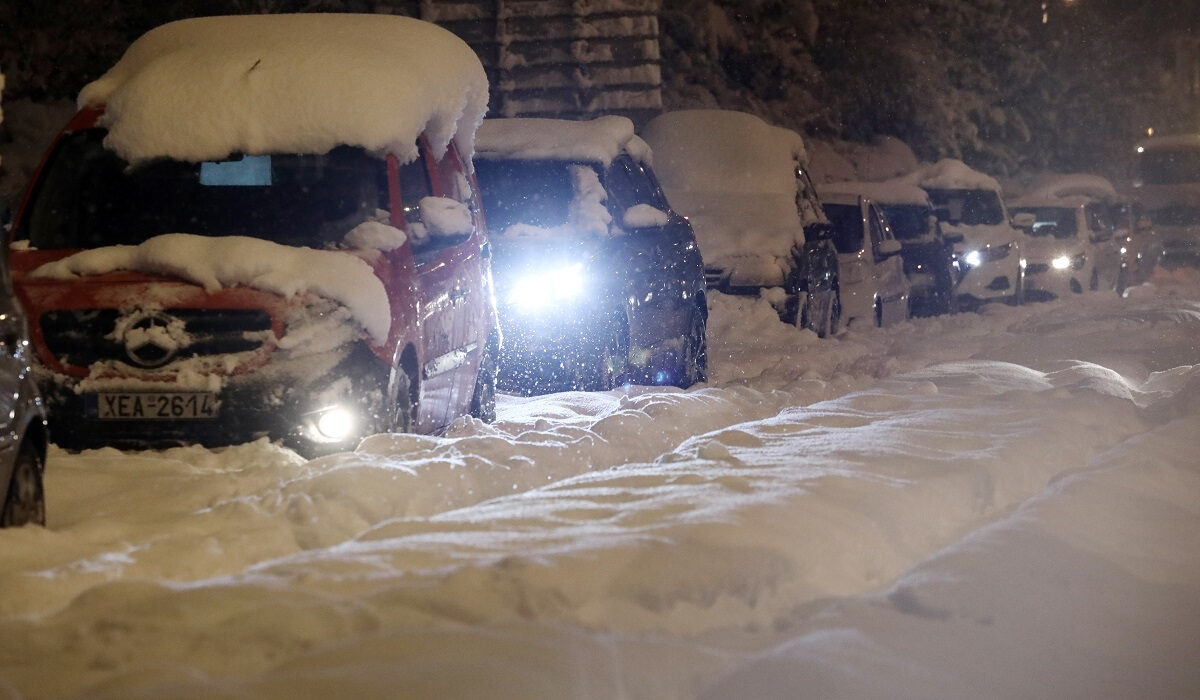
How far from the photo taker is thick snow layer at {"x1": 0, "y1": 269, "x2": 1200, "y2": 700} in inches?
136

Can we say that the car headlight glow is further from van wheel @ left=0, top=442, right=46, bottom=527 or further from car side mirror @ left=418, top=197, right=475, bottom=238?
van wheel @ left=0, top=442, right=46, bottom=527

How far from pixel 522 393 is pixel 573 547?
540 centimetres

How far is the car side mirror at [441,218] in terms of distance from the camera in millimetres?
6973

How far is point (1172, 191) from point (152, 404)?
25.8 meters

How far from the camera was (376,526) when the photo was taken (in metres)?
5.02

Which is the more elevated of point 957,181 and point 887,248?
point 957,181

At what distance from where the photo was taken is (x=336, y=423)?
244 inches

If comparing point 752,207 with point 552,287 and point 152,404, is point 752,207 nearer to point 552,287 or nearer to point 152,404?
point 552,287

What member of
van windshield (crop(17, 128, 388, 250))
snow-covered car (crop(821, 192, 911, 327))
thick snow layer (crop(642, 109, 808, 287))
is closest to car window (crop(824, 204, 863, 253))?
snow-covered car (crop(821, 192, 911, 327))

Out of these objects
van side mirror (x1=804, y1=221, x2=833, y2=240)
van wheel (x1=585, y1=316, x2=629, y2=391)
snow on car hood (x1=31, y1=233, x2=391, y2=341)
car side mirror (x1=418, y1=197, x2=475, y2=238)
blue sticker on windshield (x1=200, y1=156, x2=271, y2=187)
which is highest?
blue sticker on windshield (x1=200, y1=156, x2=271, y2=187)

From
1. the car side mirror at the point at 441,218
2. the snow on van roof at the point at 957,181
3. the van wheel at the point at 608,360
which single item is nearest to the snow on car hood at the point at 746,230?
the van wheel at the point at 608,360

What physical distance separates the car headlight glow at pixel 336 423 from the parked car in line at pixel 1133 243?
767 inches

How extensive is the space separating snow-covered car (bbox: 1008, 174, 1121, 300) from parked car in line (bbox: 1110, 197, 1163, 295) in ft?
1.36

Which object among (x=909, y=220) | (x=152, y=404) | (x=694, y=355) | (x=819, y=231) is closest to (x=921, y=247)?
(x=909, y=220)
